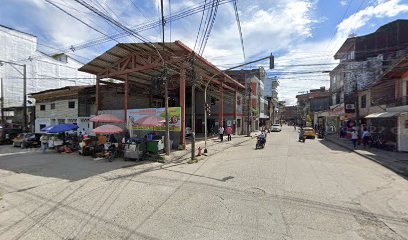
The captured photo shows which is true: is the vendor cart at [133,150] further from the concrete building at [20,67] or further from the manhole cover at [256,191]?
the concrete building at [20,67]

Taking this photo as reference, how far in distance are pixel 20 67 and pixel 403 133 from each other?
45843mm

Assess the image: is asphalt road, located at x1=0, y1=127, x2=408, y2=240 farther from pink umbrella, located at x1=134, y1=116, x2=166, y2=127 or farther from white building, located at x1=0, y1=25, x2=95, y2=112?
white building, located at x1=0, y1=25, x2=95, y2=112

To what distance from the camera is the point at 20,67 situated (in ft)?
99.7

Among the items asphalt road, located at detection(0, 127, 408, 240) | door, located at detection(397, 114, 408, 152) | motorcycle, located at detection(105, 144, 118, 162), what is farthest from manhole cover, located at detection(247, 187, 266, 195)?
door, located at detection(397, 114, 408, 152)

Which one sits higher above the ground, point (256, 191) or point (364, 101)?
point (364, 101)

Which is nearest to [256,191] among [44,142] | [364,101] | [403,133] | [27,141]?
[403,133]

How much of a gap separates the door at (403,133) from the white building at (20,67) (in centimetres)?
3437

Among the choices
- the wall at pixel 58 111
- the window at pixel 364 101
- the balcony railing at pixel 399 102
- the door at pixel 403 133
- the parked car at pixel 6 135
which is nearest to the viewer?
the door at pixel 403 133

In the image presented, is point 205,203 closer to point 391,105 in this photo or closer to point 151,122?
point 151,122

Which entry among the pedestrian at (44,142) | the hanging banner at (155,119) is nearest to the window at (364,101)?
the hanging banner at (155,119)

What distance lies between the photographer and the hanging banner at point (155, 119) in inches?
521

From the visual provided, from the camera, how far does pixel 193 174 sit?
340 inches

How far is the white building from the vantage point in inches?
1136

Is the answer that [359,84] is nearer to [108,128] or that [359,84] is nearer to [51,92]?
[108,128]
